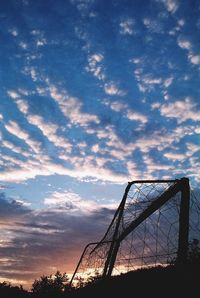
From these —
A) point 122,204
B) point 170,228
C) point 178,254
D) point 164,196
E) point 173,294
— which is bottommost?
point 173,294

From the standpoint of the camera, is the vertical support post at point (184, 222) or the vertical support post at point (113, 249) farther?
the vertical support post at point (113, 249)

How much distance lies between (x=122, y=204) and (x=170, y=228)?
3.48 metres

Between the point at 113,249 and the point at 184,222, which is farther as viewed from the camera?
the point at 113,249

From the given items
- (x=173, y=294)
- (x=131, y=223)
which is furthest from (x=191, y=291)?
(x=131, y=223)

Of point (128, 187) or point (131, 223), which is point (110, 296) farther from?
point (128, 187)

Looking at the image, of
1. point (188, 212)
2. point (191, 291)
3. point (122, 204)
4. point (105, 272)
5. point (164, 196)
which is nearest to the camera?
point (191, 291)

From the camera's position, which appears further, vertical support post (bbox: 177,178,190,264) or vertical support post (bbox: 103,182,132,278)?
vertical support post (bbox: 103,182,132,278)

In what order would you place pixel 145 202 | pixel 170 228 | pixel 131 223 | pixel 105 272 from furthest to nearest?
pixel 105 272, pixel 131 223, pixel 145 202, pixel 170 228

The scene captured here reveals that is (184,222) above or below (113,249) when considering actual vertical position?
below

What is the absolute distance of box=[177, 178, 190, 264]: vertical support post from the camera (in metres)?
6.32

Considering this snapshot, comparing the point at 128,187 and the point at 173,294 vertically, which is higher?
the point at 128,187

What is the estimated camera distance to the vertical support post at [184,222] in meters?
6.32

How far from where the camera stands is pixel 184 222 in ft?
21.4

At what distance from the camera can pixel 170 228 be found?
7328mm
